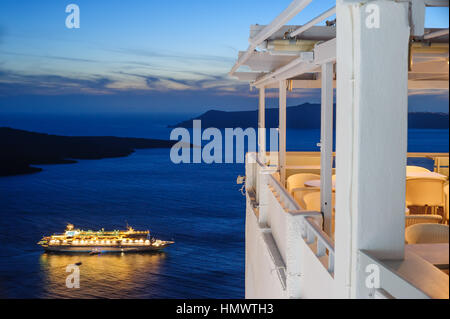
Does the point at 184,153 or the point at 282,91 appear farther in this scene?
the point at 184,153

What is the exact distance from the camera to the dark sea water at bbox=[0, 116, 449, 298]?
35.0 metres

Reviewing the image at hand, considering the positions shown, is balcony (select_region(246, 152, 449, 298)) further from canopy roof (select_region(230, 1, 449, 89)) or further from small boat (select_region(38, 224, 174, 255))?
small boat (select_region(38, 224, 174, 255))

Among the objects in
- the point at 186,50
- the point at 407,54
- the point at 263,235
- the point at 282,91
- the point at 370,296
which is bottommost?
the point at 263,235

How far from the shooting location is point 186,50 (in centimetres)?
4934

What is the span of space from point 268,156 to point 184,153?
191ft

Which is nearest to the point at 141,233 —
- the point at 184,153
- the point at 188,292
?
the point at 188,292

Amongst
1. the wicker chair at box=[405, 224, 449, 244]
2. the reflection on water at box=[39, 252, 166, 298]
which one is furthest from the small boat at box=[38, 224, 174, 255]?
the wicker chair at box=[405, 224, 449, 244]

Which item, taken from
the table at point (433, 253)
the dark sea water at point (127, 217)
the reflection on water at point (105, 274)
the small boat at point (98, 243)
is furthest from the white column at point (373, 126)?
the small boat at point (98, 243)

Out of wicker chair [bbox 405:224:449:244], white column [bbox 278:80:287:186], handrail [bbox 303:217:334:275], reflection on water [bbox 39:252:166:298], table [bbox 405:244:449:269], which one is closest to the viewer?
table [bbox 405:244:449:269]

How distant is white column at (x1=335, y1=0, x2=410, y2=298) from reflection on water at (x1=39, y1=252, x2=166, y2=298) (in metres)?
31.3

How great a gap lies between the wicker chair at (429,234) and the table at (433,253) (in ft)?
3.89

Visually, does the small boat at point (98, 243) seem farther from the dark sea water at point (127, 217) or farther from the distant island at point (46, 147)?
the distant island at point (46, 147)

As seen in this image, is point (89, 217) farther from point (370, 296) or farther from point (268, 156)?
point (370, 296)

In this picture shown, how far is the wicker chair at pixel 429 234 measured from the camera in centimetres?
377
